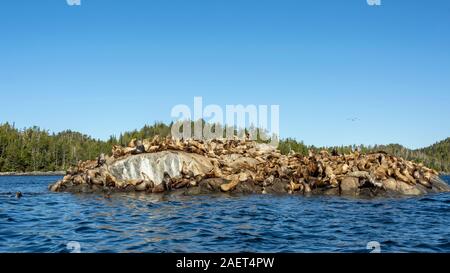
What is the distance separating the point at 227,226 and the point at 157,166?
21.7 meters

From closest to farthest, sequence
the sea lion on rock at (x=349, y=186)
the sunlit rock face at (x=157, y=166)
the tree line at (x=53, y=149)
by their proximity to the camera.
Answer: the sea lion on rock at (x=349, y=186), the sunlit rock face at (x=157, y=166), the tree line at (x=53, y=149)

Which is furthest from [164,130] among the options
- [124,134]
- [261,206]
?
[261,206]

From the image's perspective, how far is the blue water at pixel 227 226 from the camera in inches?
612

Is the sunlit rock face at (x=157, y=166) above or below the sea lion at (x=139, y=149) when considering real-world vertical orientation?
below

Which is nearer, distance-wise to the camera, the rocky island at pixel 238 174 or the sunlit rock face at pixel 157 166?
the rocky island at pixel 238 174

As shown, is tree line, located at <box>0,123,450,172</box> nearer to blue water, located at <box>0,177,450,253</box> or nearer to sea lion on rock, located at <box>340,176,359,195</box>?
sea lion on rock, located at <box>340,176,359,195</box>

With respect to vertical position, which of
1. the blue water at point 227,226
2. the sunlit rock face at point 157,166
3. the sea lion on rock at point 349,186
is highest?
the sunlit rock face at point 157,166

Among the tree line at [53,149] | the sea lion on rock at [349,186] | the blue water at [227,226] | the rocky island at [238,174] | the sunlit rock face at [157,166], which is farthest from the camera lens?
the tree line at [53,149]

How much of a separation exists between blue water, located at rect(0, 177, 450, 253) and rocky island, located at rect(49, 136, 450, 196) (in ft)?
23.1

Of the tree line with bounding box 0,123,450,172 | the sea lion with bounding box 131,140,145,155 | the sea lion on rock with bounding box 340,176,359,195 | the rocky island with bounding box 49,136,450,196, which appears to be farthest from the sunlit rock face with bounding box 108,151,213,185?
the tree line with bounding box 0,123,450,172

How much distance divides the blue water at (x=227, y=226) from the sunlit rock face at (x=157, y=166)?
31.8 feet

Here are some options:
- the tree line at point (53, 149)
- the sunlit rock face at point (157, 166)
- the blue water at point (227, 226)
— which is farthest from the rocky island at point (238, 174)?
the tree line at point (53, 149)

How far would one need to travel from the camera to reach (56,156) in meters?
176

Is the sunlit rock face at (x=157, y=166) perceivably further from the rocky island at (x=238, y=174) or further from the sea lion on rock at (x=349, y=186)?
the sea lion on rock at (x=349, y=186)
